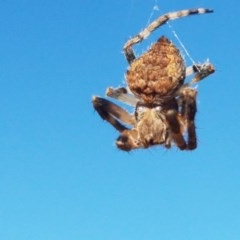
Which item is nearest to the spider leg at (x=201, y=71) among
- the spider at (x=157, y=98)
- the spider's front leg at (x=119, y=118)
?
the spider at (x=157, y=98)

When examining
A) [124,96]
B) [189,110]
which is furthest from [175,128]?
[124,96]

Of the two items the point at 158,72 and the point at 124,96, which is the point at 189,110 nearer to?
the point at 158,72

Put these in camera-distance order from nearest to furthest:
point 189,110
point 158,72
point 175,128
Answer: point 158,72, point 189,110, point 175,128

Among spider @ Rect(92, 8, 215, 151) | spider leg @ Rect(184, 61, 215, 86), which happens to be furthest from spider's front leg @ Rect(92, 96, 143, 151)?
spider leg @ Rect(184, 61, 215, 86)

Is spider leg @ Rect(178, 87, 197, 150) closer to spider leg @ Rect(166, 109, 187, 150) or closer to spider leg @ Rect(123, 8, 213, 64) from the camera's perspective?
spider leg @ Rect(166, 109, 187, 150)

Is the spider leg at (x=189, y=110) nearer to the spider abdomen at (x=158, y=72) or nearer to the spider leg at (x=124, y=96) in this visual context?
the spider abdomen at (x=158, y=72)

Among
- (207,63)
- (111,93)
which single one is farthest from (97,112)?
(207,63)
